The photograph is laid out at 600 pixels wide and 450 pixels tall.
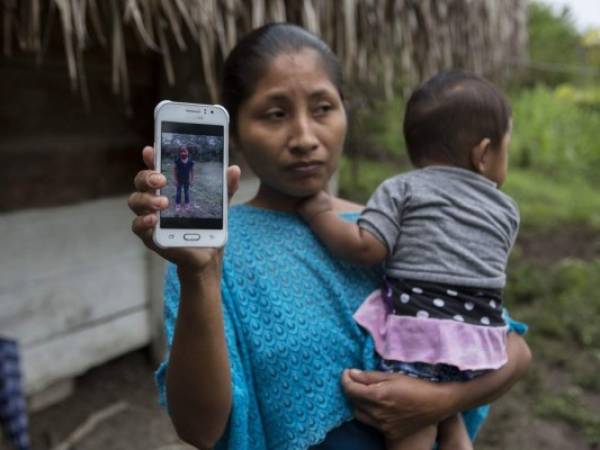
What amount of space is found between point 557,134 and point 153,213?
432 inches

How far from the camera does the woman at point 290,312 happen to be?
44.5 inches

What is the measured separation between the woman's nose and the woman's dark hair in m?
0.11

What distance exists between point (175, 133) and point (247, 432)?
0.52m

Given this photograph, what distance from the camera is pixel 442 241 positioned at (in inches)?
Answer: 48.3

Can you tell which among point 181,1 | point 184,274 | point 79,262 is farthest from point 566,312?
point 184,274

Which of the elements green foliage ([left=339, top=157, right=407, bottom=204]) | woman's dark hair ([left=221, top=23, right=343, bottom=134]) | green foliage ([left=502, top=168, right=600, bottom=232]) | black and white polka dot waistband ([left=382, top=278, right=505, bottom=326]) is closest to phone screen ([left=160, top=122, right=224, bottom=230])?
woman's dark hair ([left=221, top=23, right=343, bottom=134])

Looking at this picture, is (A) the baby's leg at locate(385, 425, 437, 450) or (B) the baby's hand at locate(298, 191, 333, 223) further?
(B) the baby's hand at locate(298, 191, 333, 223)

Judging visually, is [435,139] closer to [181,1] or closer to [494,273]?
[494,273]

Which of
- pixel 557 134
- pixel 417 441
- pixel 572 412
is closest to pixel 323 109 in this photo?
pixel 417 441

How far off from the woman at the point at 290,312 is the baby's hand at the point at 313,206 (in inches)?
0.8

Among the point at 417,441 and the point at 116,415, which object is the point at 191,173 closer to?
the point at 417,441

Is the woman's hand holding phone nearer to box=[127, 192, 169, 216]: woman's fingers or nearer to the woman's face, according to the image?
box=[127, 192, 169, 216]: woman's fingers

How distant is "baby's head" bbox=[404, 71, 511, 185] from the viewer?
129 centimetres

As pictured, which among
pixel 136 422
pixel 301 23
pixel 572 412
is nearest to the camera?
pixel 301 23
